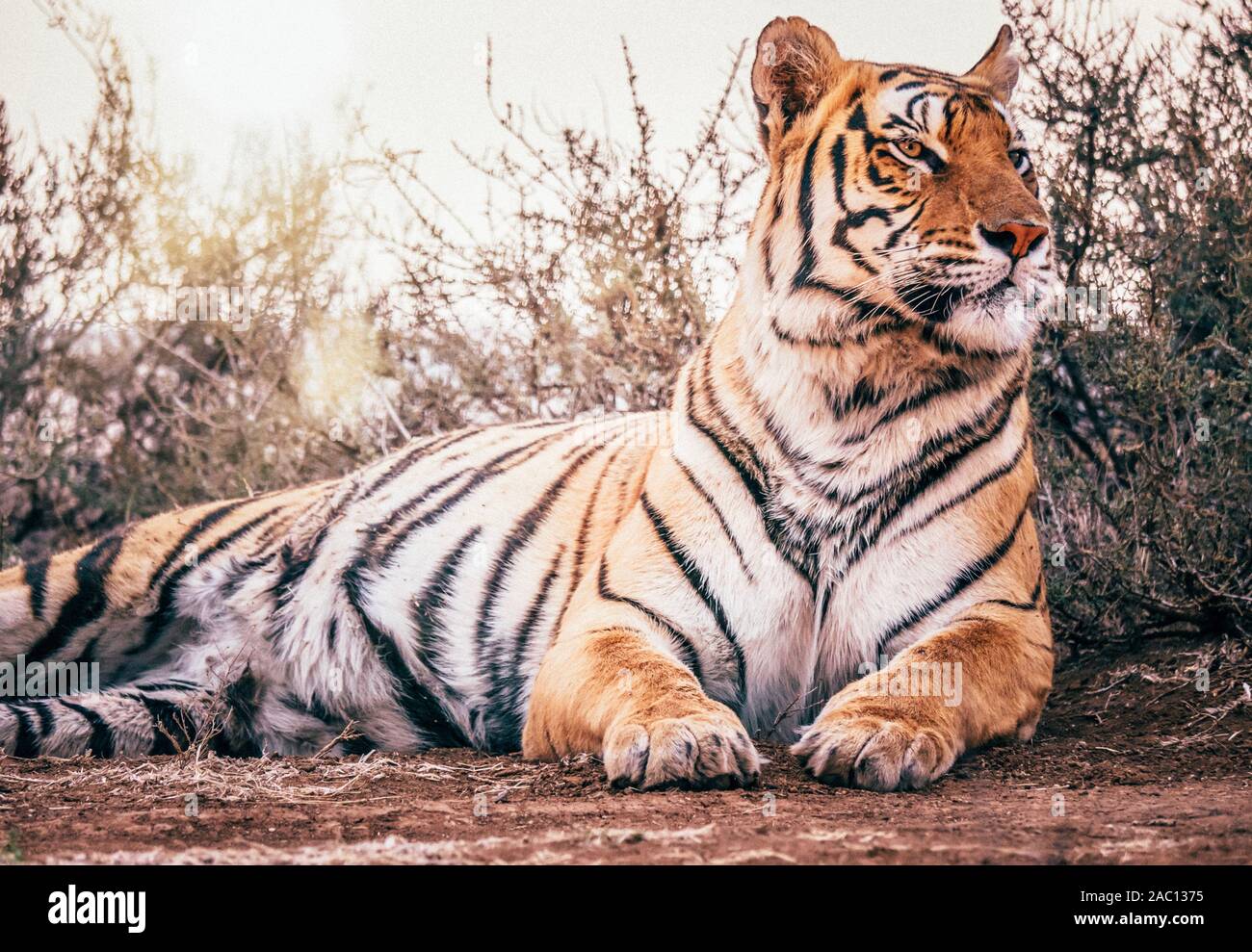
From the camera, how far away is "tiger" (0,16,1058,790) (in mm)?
2600

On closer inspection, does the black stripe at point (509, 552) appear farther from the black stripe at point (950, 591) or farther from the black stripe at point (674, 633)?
the black stripe at point (950, 591)

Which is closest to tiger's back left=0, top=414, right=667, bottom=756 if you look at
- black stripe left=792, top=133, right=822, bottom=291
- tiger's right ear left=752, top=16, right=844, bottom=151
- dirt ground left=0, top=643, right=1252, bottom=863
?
dirt ground left=0, top=643, right=1252, bottom=863

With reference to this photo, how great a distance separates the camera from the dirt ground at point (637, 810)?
1.85m

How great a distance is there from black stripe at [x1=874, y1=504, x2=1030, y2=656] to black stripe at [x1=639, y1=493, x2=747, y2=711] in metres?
0.29

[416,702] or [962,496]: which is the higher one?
[962,496]

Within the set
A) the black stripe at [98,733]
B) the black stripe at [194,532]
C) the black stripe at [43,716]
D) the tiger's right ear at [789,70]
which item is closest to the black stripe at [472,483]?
the black stripe at [194,532]

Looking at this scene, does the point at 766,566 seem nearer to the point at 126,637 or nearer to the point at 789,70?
the point at 789,70

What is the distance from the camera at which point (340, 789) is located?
2479mm

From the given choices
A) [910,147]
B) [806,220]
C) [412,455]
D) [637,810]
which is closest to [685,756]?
[637,810]

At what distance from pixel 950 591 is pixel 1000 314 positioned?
0.60 m

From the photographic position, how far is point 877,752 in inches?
90.8

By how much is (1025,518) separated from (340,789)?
64.4 inches

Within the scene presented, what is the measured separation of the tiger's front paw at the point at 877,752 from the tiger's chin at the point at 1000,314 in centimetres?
83
